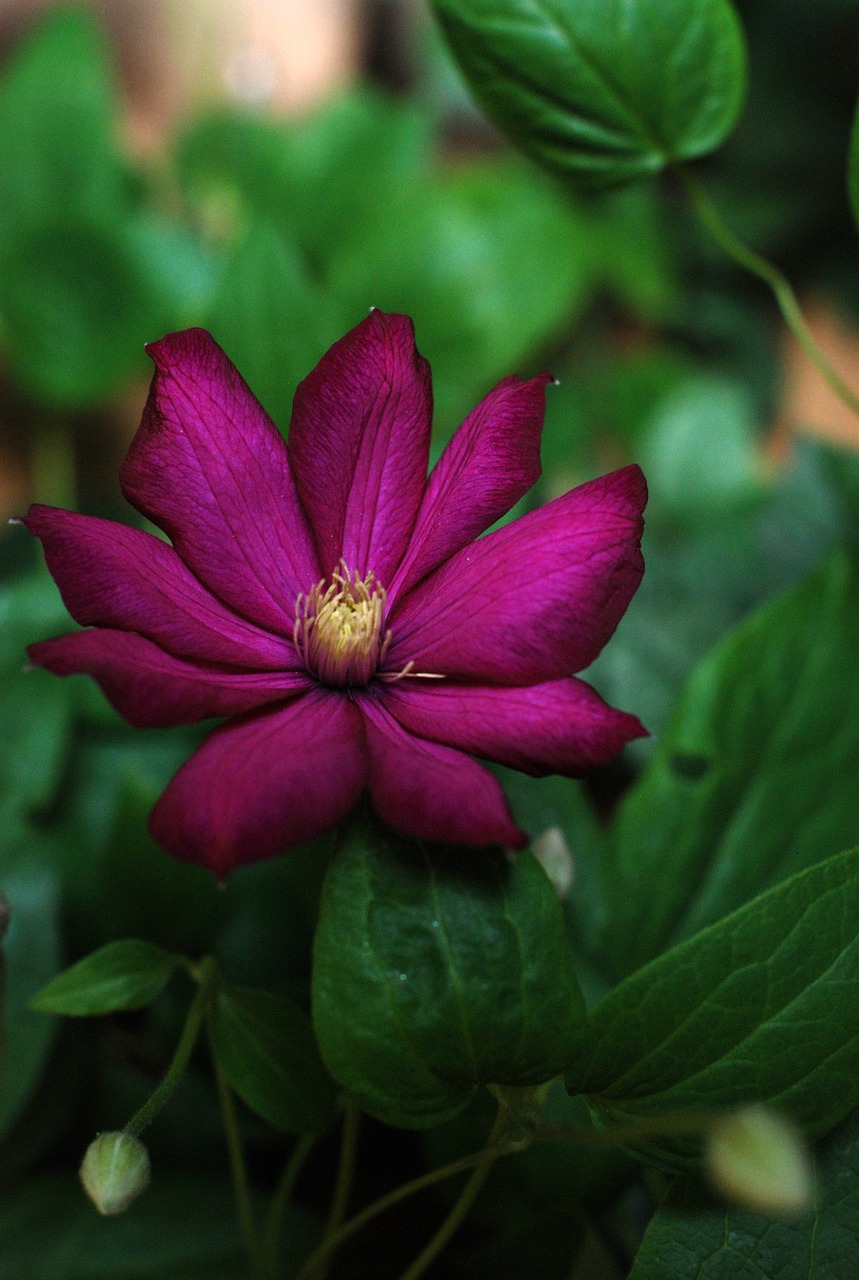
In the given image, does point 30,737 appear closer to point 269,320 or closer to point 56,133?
point 269,320

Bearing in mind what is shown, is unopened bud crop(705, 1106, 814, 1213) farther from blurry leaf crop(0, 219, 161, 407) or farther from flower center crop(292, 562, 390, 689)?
blurry leaf crop(0, 219, 161, 407)

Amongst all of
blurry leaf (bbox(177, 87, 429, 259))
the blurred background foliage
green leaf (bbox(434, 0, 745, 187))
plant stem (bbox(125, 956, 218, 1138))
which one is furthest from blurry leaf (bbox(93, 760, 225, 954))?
blurry leaf (bbox(177, 87, 429, 259))

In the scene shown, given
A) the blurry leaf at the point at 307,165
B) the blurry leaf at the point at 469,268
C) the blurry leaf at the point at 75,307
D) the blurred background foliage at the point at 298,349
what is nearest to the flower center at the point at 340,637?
the blurred background foliage at the point at 298,349

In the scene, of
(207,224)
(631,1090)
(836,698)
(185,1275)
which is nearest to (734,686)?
(836,698)

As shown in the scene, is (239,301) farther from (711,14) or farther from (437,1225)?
(437,1225)

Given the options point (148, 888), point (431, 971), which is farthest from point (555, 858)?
point (148, 888)

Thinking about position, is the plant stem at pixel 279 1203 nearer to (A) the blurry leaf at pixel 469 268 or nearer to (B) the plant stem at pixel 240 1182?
(B) the plant stem at pixel 240 1182
